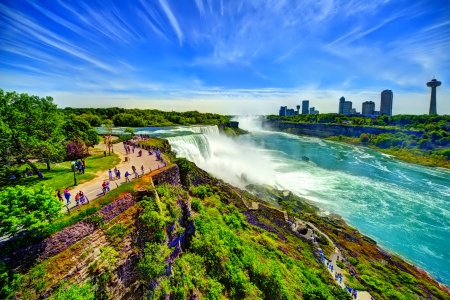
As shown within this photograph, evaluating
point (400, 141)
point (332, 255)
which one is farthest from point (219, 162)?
point (400, 141)

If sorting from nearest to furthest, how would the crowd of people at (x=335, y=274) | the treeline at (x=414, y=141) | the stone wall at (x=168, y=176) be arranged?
the crowd of people at (x=335, y=274), the stone wall at (x=168, y=176), the treeline at (x=414, y=141)

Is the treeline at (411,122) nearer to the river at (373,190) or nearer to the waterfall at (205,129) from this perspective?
the river at (373,190)

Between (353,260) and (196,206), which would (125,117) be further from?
(353,260)

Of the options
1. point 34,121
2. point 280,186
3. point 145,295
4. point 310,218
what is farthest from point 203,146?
point 145,295

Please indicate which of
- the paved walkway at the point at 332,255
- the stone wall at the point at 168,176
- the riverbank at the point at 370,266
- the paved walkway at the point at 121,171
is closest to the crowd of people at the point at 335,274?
the paved walkway at the point at 332,255

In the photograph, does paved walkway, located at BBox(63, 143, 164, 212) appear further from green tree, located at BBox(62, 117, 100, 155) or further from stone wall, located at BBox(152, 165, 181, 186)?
green tree, located at BBox(62, 117, 100, 155)

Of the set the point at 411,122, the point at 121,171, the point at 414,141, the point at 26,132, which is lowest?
the point at 414,141

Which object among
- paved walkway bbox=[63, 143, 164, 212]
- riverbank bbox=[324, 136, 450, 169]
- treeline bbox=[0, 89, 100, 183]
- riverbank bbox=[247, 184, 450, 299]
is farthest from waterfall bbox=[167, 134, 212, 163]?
riverbank bbox=[324, 136, 450, 169]
